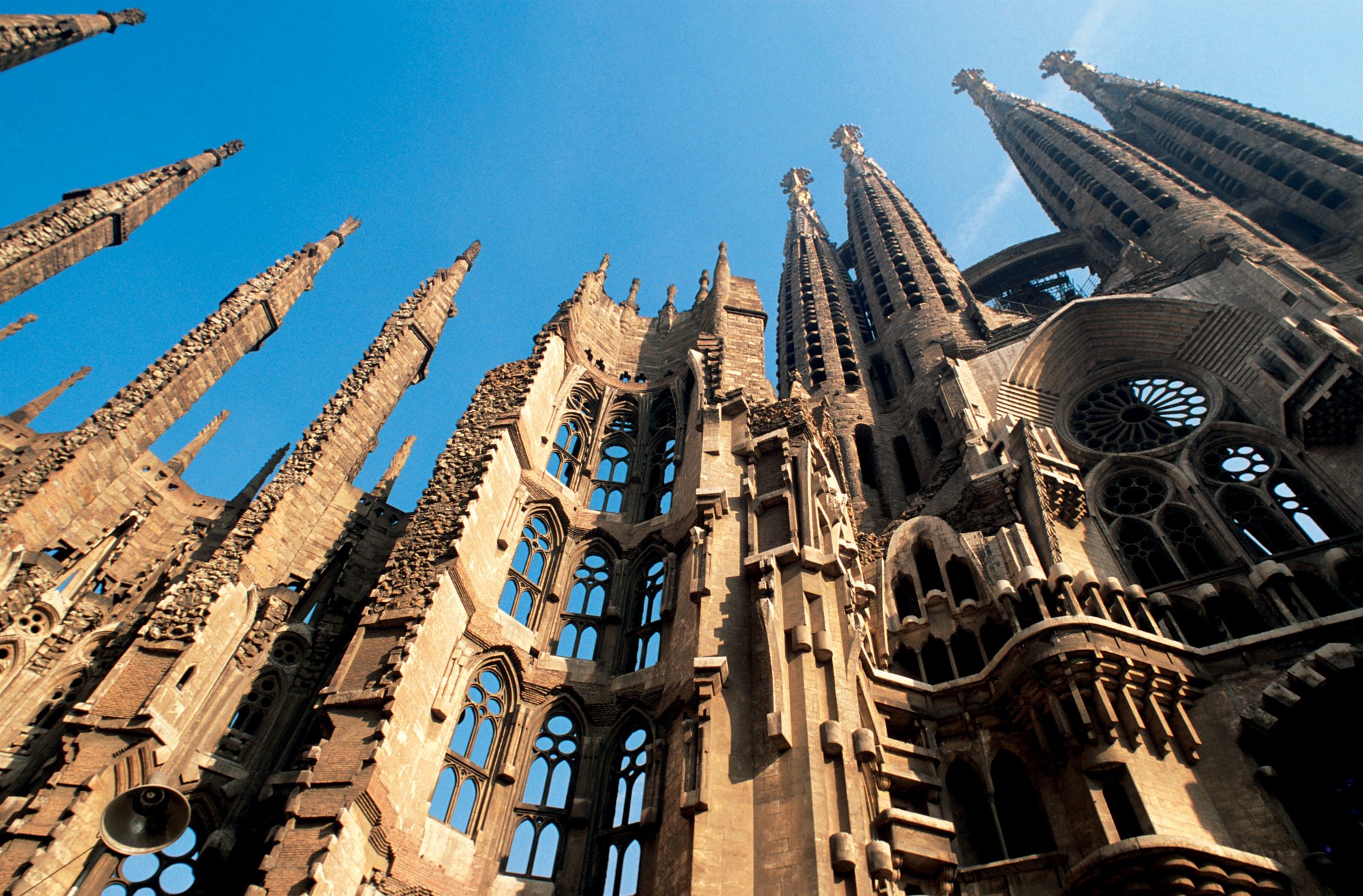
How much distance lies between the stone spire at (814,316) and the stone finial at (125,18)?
66.8 feet

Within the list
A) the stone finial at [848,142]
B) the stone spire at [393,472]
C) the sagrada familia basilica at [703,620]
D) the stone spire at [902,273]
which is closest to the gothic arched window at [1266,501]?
the sagrada familia basilica at [703,620]

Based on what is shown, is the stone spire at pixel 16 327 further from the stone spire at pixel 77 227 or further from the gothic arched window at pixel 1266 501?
the gothic arched window at pixel 1266 501

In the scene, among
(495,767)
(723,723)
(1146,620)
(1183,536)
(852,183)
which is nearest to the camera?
(723,723)

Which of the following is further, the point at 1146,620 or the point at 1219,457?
the point at 1219,457

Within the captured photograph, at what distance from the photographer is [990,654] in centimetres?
1527

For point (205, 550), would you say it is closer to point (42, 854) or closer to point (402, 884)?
point (42, 854)

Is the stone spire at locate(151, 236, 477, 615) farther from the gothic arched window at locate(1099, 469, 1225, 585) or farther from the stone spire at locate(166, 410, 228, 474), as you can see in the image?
the gothic arched window at locate(1099, 469, 1225, 585)

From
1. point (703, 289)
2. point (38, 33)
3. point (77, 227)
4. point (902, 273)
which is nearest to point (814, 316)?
point (902, 273)

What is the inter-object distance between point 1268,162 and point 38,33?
44052 mm

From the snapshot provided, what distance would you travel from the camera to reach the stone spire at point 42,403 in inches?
944

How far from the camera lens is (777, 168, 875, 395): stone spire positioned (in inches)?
1379

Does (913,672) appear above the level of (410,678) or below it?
above

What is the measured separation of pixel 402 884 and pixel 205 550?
9.70 meters

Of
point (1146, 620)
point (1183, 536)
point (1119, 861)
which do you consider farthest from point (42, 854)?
point (1183, 536)
